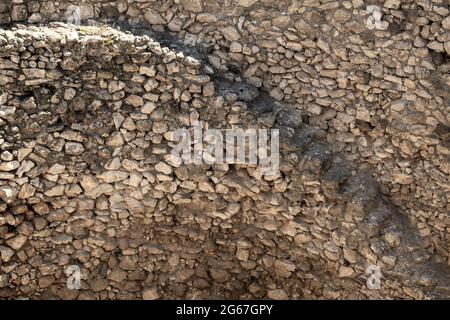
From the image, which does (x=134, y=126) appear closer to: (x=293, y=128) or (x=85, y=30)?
(x=85, y=30)

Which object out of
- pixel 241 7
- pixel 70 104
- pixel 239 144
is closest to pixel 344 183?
pixel 239 144

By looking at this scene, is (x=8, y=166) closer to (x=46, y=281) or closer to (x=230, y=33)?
(x=46, y=281)

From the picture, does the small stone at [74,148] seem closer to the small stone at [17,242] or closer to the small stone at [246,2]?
the small stone at [17,242]

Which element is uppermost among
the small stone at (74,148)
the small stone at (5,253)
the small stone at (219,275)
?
the small stone at (74,148)

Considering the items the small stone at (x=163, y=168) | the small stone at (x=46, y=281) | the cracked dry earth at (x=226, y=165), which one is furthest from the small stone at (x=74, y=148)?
the small stone at (x=46, y=281)

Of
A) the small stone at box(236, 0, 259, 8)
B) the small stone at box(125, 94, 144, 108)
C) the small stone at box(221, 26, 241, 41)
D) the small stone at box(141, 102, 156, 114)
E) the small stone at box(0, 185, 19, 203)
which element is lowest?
the small stone at box(0, 185, 19, 203)

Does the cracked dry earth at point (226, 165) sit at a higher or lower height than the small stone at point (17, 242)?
higher

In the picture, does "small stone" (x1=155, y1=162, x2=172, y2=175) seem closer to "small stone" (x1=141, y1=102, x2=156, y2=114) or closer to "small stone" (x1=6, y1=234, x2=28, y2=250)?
"small stone" (x1=141, y1=102, x2=156, y2=114)

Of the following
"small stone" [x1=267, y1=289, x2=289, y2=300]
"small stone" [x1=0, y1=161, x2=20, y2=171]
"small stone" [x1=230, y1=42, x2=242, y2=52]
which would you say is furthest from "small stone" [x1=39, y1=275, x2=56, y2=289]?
"small stone" [x1=230, y1=42, x2=242, y2=52]
